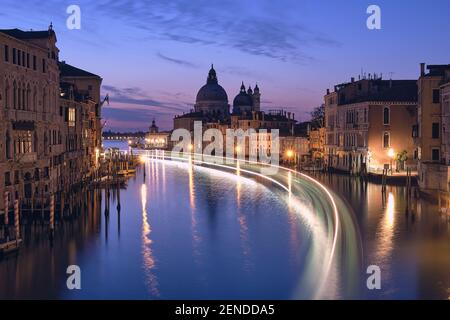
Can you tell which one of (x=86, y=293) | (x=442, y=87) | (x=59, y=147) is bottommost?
(x=86, y=293)

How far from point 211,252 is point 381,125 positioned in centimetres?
2950

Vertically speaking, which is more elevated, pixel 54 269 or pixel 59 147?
pixel 59 147

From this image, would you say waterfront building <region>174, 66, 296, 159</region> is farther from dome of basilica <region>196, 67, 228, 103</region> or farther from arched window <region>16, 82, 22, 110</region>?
arched window <region>16, 82, 22, 110</region>

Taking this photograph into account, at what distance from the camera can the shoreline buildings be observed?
26138 mm

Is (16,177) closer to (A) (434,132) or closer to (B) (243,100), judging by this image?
(A) (434,132)

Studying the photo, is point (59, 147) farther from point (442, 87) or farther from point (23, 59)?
point (442, 87)

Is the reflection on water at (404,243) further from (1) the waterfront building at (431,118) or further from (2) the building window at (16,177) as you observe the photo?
(2) the building window at (16,177)

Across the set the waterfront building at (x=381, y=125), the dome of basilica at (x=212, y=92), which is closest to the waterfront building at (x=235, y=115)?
the dome of basilica at (x=212, y=92)

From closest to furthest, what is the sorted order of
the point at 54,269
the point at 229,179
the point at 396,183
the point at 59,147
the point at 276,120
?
the point at 54,269 < the point at 59,147 < the point at 396,183 < the point at 229,179 < the point at 276,120

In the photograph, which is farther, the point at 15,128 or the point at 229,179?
the point at 229,179

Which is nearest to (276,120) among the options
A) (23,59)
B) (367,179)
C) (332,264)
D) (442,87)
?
(367,179)

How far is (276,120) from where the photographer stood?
95.4 meters

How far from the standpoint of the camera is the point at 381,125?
49.4m
